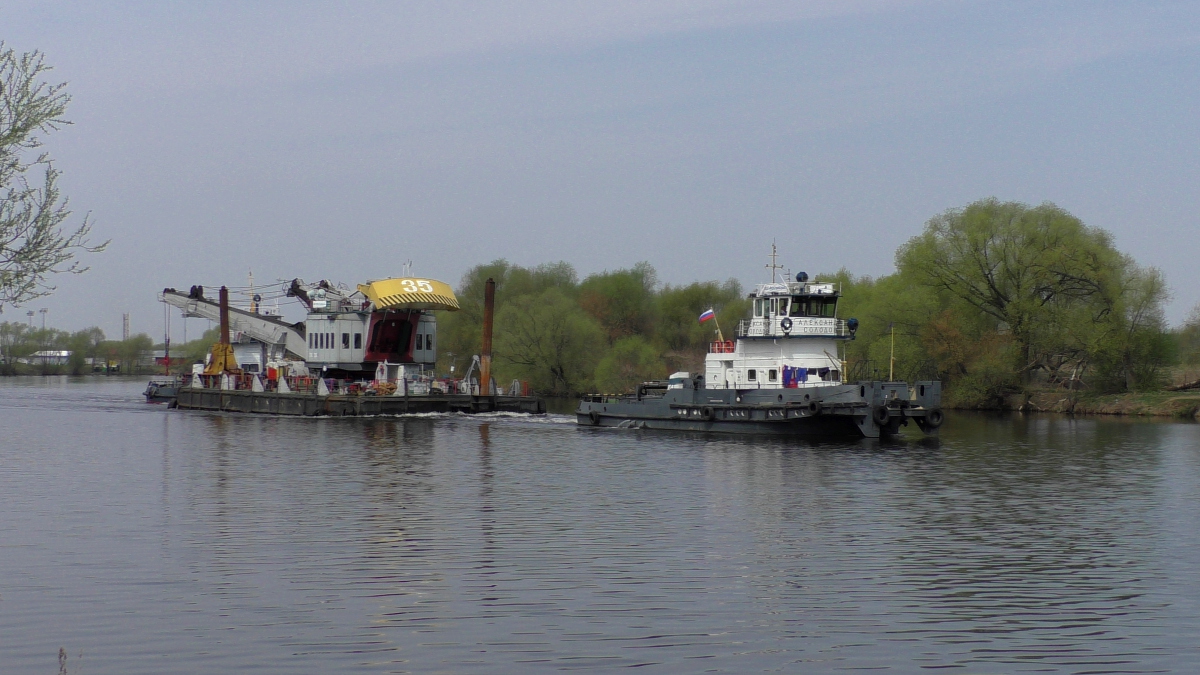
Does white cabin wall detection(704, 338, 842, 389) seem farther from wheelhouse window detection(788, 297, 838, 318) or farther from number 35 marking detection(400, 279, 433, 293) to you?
number 35 marking detection(400, 279, 433, 293)

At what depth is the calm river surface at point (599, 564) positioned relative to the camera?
13.7m

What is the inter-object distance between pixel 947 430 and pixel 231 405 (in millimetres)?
38921

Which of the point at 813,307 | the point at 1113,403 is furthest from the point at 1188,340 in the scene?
the point at 813,307

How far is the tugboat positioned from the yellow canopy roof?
2017 centimetres

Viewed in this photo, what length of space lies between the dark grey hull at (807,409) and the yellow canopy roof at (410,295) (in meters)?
19.8

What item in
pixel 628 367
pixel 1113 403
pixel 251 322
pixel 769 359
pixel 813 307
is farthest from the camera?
pixel 628 367

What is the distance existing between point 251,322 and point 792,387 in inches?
1696

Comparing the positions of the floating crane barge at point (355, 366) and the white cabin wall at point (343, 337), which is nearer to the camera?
the floating crane barge at point (355, 366)

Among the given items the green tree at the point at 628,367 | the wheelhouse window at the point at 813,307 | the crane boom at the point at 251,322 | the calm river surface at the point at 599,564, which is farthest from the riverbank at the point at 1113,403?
the crane boom at the point at 251,322

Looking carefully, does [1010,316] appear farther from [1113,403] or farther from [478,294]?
[478,294]

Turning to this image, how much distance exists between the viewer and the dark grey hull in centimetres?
4188

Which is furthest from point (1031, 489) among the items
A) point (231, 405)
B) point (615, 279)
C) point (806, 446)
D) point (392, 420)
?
point (615, 279)

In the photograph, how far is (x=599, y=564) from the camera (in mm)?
18656

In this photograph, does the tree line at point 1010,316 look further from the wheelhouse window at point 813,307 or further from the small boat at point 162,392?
the small boat at point 162,392
